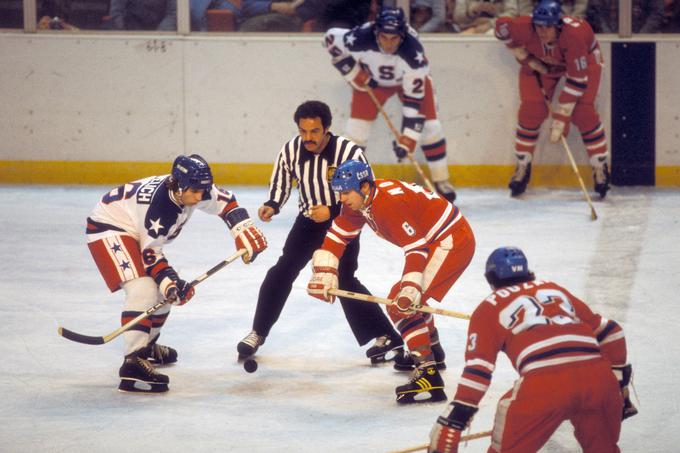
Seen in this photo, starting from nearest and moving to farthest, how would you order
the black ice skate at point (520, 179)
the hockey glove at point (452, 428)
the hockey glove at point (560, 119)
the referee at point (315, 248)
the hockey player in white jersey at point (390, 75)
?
1. the hockey glove at point (452, 428)
2. the referee at point (315, 248)
3. the hockey player in white jersey at point (390, 75)
4. the hockey glove at point (560, 119)
5. the black ice skate at point (520, 179)

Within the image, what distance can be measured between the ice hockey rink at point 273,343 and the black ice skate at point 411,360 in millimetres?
53

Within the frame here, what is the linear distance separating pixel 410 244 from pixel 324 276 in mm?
350

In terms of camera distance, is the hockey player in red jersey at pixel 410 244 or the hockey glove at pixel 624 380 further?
the hockey player in red jersey at pixel 410 244

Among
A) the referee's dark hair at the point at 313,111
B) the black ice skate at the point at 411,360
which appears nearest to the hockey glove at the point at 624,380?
the black ice skate at the point at 411,360

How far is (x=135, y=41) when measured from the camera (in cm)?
913

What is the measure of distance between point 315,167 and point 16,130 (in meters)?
4.87

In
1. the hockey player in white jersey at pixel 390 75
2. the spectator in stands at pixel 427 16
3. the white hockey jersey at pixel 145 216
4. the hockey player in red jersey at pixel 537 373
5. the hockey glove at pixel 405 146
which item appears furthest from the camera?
the spectator in stands at pixel 427 16

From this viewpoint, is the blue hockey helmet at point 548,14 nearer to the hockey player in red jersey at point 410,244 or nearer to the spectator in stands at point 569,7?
the spectator in stands at point 569,7

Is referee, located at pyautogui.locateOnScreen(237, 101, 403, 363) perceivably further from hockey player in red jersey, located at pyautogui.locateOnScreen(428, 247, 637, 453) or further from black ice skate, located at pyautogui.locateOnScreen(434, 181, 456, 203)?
black ice skate, located at pyautogui.locateOnScreen(434, 181, 456, 203)

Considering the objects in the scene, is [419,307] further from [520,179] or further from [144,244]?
[520,179]

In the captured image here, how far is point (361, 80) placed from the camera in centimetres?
831

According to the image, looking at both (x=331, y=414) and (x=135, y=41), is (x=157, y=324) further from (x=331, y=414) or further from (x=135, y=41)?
(x=135, y=41)

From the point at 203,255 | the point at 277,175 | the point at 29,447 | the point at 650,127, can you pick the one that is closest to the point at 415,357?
the point at 277,175

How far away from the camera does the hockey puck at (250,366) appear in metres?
4.81
